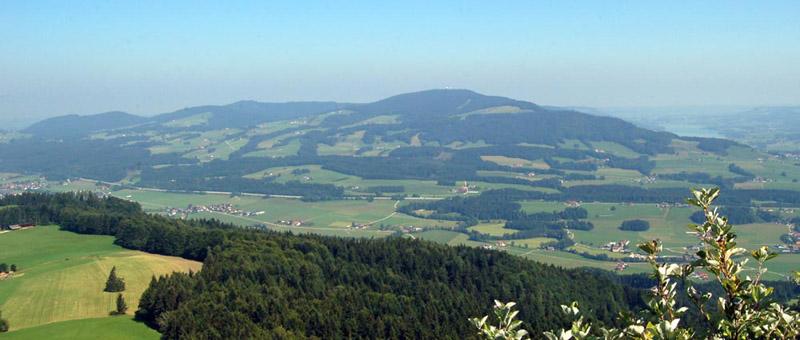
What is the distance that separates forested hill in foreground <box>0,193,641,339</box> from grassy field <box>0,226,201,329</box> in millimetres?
3394

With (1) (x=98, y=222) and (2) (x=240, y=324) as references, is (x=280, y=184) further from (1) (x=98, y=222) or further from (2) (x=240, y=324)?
(2) (x=240, y=324)

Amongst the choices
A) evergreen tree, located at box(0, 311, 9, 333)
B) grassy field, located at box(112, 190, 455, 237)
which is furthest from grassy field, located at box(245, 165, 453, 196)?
evergreen tree, located at box(0, 311, 9, 333)

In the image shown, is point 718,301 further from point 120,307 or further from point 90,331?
point 120,307

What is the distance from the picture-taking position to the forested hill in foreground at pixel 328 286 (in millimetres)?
44000

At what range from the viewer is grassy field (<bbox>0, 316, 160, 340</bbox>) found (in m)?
41.3

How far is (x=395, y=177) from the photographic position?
583ft

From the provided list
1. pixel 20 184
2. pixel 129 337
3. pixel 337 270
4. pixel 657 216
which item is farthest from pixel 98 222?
pixel 20 184

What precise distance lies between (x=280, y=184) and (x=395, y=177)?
30.8 metres

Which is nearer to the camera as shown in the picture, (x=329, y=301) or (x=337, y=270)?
(x=329, y=301)

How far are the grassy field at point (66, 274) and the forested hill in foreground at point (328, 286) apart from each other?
11.1 ft

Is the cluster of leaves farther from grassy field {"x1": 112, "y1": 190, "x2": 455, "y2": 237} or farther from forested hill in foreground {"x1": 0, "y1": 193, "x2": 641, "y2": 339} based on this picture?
grassy field {"x1": 112, "y1": 190, "x2": 455, "y2": 237}

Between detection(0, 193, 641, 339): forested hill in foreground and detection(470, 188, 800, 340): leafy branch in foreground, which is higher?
detection(470, 188, 800, 340): leafy branch in foreground

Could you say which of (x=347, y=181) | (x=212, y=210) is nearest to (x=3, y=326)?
(x=212, y=210)

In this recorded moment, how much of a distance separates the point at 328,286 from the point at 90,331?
1909 centimetres
